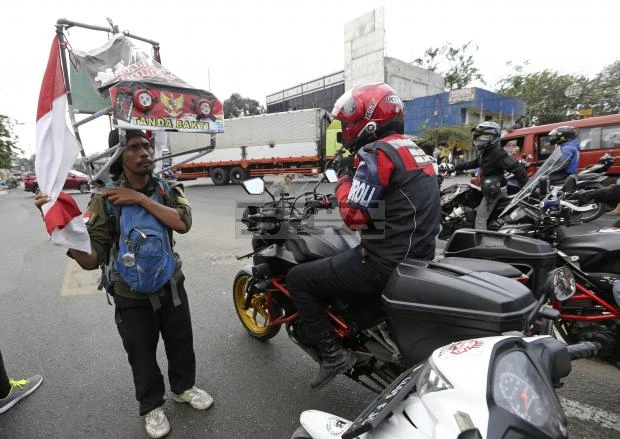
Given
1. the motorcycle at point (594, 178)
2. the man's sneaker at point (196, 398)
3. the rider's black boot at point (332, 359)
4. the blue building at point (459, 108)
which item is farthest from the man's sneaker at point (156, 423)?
the blue building at point (459, 108)

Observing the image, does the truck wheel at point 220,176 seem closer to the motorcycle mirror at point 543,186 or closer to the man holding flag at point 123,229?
the motorcycle mirror at point 543,186

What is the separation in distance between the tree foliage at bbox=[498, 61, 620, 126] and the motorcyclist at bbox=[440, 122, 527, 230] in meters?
22.9

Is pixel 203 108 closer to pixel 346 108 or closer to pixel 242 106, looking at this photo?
pixel 346 108

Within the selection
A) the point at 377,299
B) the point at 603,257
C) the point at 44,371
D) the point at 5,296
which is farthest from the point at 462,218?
the point at 5,296

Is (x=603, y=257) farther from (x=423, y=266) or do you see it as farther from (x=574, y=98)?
(x=574, y=98)

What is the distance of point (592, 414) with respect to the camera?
2201 mm

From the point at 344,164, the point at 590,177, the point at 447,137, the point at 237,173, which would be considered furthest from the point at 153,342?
the point at 447,137

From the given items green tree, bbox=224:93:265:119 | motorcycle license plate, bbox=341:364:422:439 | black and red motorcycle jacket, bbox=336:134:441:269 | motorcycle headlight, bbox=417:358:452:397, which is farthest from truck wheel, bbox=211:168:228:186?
green tree, bbox=224:93:265:119

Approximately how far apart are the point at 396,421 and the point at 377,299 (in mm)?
1150

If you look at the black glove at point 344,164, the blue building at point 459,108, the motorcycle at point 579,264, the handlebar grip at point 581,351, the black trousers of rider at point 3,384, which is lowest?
the black trousers of rider at point 3,384

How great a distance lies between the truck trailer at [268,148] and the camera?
59.5ft

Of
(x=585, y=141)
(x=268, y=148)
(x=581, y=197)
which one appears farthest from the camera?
(x=268, y=148)

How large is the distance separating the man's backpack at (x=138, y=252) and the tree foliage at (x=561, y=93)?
27.9m

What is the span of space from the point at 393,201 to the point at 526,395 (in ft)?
3.91
